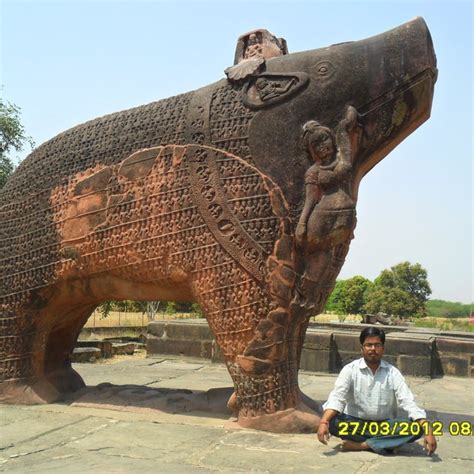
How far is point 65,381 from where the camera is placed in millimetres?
5703

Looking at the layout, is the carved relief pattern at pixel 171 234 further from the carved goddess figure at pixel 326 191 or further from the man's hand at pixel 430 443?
the man's hand at pixel 430 443

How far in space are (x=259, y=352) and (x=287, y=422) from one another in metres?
0.54

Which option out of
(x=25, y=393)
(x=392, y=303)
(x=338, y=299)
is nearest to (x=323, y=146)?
(x=25, y=393)

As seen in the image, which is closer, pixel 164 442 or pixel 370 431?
pixel 370 431

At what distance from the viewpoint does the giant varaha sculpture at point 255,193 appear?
14.2 feet

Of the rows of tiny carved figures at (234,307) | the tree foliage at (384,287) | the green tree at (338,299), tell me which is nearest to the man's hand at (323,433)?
the rows of tiny carved figures at (234,307)

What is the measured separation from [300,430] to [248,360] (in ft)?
2.05

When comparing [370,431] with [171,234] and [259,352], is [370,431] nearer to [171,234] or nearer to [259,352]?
[259,352]

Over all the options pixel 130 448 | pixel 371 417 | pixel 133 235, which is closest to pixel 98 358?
pixel 133 235

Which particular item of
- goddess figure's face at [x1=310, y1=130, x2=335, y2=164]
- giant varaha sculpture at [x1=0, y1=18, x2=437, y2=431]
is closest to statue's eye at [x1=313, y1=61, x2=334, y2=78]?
giant varaha sculpture at [x1=0, y1=18, x2=437, y2=431]

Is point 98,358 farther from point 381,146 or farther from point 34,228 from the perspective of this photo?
point 381,146

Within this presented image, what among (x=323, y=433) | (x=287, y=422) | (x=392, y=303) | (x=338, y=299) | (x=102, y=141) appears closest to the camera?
(x=323, y=433)

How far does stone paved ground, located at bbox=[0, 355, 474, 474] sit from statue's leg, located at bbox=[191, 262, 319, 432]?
5.8 inches

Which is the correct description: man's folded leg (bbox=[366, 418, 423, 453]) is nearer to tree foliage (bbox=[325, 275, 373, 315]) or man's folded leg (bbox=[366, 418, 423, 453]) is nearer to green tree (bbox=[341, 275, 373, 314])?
tree foliage (bbox=[325, 275, 373, 315])
